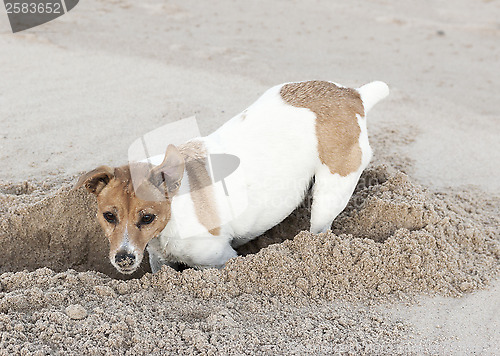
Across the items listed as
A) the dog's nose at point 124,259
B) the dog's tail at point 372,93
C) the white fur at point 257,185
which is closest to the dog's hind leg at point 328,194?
the white fur at point 257,185

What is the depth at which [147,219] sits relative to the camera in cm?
367

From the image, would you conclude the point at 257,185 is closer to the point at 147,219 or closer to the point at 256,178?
the point at 256,178

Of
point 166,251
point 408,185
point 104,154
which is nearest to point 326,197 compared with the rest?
point 408,185

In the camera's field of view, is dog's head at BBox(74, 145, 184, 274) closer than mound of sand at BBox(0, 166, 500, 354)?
No

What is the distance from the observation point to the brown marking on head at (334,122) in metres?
4.13

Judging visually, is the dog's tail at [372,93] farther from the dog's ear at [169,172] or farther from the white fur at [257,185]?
the dog's ear at [169,172]

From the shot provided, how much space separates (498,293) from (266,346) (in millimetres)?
1902

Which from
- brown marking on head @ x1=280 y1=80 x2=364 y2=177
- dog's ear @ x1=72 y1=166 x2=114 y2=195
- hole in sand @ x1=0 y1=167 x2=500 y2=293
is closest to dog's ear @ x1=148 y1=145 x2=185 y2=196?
dog's ear @ x1=72 y1=166 x2=114 y2=195

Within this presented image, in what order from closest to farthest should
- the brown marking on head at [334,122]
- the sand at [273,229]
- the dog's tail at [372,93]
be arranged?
the sand at [273,229], the brown marking on head at [334,122], the dog's tail at [372,93]

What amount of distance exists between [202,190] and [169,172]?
0.40m

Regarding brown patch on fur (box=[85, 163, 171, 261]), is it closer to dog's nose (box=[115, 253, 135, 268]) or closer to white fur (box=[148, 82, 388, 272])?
dog's nose (box=[115, 253, 135, 268])

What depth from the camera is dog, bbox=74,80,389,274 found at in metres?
3.80

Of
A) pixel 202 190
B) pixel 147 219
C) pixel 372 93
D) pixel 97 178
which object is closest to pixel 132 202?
pixel 147 219

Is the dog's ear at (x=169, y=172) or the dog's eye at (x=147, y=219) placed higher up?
the dog's ear at (x=169, y=172)
